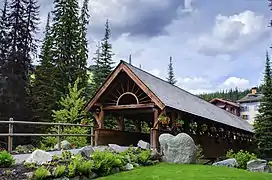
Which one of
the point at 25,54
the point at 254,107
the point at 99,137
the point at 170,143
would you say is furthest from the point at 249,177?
the point at 254,107

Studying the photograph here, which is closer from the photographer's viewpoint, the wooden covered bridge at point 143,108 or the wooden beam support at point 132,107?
the wooden covered bridge at point 143,108

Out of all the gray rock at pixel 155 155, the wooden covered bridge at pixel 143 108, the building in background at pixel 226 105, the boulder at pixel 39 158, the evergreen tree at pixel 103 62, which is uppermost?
the evergreen tree at pixel 103 62

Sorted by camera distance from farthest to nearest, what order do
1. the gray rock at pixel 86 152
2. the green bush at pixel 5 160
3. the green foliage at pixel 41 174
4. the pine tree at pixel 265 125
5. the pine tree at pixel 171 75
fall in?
the pine tree at pixel 171 75 < the pine tree at pixel 265 125 < the gray rock at pixel 86 152 < the green bush at pixel 5 160 < the green foliage at pixel 41 174

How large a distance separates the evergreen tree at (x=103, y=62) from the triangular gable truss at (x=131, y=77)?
13.6 meters

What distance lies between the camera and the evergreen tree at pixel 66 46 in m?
25.0

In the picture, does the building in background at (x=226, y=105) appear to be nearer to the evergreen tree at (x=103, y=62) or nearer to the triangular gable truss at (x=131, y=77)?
the evergreen tree at (x=103, y=62)

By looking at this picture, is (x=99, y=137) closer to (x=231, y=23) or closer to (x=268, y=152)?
(x=231, y=23)

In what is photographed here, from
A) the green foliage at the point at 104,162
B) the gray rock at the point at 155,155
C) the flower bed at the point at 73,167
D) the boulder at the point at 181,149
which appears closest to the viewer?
the flower bed at the point at 73,167

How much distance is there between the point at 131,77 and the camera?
535 inches

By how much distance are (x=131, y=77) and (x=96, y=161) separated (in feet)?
17.6

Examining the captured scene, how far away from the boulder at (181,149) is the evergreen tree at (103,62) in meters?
17.2

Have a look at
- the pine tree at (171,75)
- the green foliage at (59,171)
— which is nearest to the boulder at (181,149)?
the green foliage at (59,171)

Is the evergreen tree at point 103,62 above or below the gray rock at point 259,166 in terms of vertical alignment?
above

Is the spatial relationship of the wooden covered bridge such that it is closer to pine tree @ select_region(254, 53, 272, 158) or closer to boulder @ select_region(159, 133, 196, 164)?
boulder @ select_region(159, 133, 196, 164)
